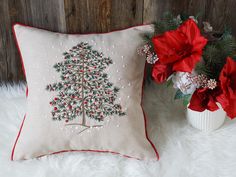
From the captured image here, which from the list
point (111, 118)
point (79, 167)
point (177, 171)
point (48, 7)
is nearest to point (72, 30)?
point (48, 7)

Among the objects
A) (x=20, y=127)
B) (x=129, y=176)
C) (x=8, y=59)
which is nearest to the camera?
(x=129, y=176)

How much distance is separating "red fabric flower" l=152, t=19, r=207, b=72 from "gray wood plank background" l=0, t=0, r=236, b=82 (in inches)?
12.3

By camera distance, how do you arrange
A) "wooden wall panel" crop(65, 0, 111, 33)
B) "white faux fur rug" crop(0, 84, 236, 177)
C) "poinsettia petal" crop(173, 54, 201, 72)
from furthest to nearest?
"wooden wall panel" crop(65, 0, 111, 33), "white faux fur rug" crop(0, 84, 236, 177), "poinsettia petal" crop(173, 54, 201, 72)

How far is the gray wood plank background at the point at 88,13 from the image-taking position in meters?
1.22

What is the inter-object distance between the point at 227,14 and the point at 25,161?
85cm

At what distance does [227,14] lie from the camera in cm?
133

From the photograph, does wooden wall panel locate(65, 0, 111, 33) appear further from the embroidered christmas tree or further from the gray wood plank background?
the embroidered christmas tree

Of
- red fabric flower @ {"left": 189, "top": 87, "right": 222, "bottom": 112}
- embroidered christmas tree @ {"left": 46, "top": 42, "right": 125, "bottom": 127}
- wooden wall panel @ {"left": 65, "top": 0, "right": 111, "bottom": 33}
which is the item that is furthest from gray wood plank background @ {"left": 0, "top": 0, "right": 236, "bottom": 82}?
red fabric flower @ {"left": 189, "top": 87, "right": 222, "bottom": 112}

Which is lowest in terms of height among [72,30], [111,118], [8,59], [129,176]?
[129,176]

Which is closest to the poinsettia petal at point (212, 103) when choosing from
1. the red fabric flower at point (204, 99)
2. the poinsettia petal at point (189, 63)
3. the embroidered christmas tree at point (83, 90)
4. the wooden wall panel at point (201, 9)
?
the red fabric flower at point (204, 99)

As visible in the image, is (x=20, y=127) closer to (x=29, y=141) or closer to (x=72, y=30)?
(x=29, y=141)

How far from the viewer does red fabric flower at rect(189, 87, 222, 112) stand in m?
1.00

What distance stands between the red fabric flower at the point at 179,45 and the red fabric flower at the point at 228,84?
9 cm

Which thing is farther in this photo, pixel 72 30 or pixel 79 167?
pixel 72 30
